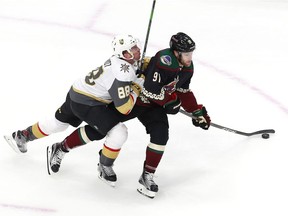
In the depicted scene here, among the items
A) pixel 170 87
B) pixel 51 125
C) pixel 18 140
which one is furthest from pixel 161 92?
pixel 18 140

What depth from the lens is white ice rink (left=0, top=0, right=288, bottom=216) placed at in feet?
12.8

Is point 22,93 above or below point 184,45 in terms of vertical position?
below

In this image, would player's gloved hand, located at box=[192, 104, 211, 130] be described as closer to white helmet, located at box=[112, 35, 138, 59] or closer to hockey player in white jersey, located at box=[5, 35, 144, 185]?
hockey player in white jersey, located at box=[5, 35, 144, 185]

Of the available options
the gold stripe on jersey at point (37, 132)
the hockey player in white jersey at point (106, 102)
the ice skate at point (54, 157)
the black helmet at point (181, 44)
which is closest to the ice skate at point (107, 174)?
the hockey player in white jersey at point (106, 102)

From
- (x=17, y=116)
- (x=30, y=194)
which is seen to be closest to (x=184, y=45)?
(x=30, y=194)

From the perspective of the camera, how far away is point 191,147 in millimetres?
4480

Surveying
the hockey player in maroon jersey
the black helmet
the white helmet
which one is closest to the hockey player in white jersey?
the white helmet

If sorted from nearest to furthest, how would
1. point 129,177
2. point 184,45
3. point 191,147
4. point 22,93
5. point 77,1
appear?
point 184,45
point 129,177
point 191,147
point 22,93
point 77,1

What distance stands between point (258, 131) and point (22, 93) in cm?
177

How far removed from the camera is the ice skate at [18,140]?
4242mm

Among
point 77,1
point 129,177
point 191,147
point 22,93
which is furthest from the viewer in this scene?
point 77,1

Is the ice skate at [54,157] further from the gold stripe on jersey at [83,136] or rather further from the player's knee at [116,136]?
the player's knee at [116,136]

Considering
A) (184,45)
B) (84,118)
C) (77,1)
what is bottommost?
(77,1)

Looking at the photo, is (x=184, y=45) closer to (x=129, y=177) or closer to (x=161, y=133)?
(x=161, y=133)
